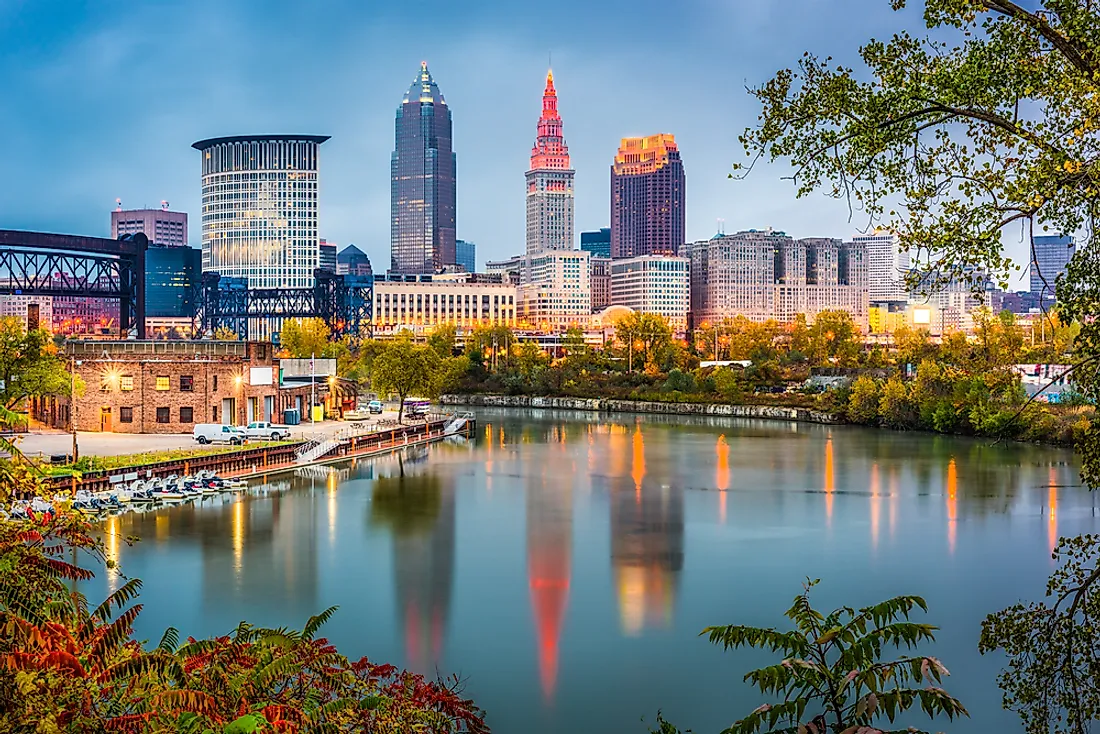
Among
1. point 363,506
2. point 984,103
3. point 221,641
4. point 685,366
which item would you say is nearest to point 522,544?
point 363,506

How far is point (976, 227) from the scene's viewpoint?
8.10 m

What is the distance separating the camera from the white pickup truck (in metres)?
47.4

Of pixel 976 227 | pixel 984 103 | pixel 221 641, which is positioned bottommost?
pixel 221 641

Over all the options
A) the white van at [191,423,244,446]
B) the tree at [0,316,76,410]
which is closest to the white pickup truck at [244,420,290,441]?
the white van at [191,423,244,446]

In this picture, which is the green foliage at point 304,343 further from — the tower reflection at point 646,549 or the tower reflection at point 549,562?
the tower reflection at point 646,549

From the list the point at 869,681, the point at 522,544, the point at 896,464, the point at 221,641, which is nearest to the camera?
the point at 869,681

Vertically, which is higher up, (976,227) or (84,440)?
(976,227)

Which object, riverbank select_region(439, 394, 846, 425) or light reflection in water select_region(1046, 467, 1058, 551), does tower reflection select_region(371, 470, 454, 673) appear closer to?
light reflection in water select_region(1046, 467, 1058, 551)

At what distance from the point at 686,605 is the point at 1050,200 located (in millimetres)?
17210

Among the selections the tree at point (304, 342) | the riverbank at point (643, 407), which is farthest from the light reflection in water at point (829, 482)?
the tree at point (304, 342)

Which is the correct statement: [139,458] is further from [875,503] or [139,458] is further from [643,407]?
[643,407]

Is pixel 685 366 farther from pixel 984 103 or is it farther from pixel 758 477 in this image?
pixel 984 103

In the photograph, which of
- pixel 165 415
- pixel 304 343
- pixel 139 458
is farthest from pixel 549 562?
pixel 304 343

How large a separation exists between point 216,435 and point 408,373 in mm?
17056
